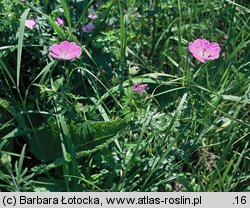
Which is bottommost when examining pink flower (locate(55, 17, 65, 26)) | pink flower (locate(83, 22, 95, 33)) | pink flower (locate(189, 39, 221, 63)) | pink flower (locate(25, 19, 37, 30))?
pink flower (locate(189, 39, 221, 63))

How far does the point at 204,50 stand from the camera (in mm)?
1917

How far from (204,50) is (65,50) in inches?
19.4

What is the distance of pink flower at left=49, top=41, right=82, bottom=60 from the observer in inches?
68.9

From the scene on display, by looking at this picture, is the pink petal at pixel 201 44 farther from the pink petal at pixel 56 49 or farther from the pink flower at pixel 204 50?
the pink petal at pixel 56 49

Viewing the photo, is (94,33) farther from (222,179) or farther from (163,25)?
(222,179)

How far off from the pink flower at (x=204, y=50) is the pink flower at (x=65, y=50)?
1.31ft

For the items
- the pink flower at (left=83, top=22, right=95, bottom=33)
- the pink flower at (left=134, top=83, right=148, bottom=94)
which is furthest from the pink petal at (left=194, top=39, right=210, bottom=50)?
the pink flower at (left=83, top=22, right=95, bottom=33)

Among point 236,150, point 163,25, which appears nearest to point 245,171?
point 236,150

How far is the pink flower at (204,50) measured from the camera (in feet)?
6.14

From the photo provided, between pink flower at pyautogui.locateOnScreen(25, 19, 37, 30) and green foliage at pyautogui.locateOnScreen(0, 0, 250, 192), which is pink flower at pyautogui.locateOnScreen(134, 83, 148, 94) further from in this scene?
pink flower at pyautogui.locateOnScreen(25, 19, 37, 30)

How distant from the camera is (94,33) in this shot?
200 cm

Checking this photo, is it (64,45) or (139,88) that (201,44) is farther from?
(64,45)

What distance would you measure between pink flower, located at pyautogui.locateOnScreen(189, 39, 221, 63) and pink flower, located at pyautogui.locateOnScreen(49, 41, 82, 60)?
40 centimetres

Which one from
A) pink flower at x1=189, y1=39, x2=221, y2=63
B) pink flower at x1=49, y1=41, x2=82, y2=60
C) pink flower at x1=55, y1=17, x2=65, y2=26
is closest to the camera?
pink flower at x1=49, y1=41, x2=82, y2=60
